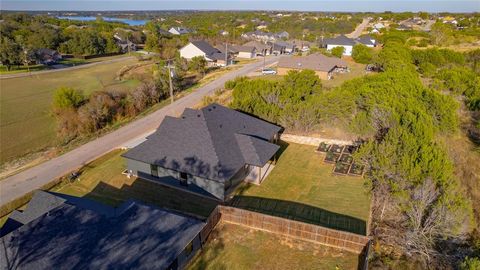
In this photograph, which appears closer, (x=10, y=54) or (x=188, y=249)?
(x=188, y=249)

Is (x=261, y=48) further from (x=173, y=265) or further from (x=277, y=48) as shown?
(x=173, y=265)

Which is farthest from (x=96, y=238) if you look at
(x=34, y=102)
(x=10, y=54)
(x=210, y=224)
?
(x=10, y=54)

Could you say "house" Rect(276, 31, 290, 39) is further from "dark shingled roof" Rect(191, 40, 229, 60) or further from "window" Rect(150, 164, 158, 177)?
"window" Rect(150, 164, 158, 177)

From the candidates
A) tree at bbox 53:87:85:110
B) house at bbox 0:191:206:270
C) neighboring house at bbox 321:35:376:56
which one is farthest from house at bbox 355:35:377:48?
house at bbox 0:191:206:270

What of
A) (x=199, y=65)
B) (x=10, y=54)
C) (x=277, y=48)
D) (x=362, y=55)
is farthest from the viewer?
(x=277, y=48)

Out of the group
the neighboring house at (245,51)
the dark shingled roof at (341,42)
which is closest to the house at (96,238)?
the neighboring house at (245,51)

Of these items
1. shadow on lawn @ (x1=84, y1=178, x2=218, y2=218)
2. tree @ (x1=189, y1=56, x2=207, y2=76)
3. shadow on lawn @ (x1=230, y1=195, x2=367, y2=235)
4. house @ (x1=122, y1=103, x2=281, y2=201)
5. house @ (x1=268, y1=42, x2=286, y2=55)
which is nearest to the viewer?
shadow on lawn @ (x1=230, y1=195, x2=367, y2=235)

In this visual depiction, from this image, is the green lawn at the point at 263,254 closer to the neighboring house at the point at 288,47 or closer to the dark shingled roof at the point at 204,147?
the dark shingled roof at the point at 204,147
